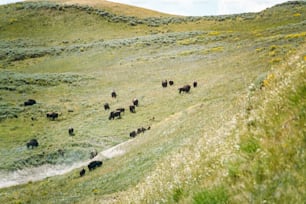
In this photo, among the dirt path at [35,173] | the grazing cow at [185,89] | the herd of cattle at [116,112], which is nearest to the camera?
the dirt path at [35,173]

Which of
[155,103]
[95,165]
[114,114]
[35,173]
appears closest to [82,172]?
[95,165]

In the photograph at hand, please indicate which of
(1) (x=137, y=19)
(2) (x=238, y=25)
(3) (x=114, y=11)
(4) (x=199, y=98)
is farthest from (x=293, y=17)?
(4) (x=199, y=98)

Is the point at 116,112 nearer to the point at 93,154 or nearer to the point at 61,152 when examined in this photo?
the point at 61,152

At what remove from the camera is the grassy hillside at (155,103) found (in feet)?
17.7

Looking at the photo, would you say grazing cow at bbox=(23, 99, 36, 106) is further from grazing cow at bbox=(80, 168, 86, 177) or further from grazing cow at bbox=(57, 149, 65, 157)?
grazing cow at bbox=(80, 168, 86, 177)

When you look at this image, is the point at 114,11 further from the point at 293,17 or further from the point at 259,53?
the point at 259,53

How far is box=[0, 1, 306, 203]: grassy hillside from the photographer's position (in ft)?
17.7

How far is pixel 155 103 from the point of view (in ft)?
153

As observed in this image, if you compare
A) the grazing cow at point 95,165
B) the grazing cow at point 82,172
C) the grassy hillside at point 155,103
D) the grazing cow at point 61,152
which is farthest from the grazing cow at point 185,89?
the grazing cow at point 82,172

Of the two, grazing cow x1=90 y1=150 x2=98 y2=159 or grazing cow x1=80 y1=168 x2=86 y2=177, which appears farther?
grazing cow x1=90 y1=150 x2=98 y2=159

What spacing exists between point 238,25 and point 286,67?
4026 inches

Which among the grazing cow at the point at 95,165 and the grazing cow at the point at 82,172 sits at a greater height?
the grazing cow at the point at 95,165

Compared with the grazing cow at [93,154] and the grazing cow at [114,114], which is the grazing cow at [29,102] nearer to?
the grazing cow at [114,114]

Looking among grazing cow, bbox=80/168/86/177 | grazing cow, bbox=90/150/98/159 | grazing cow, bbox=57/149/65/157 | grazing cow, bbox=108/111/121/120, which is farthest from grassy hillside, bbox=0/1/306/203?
grazing cow, bbox=108/111/121/120
